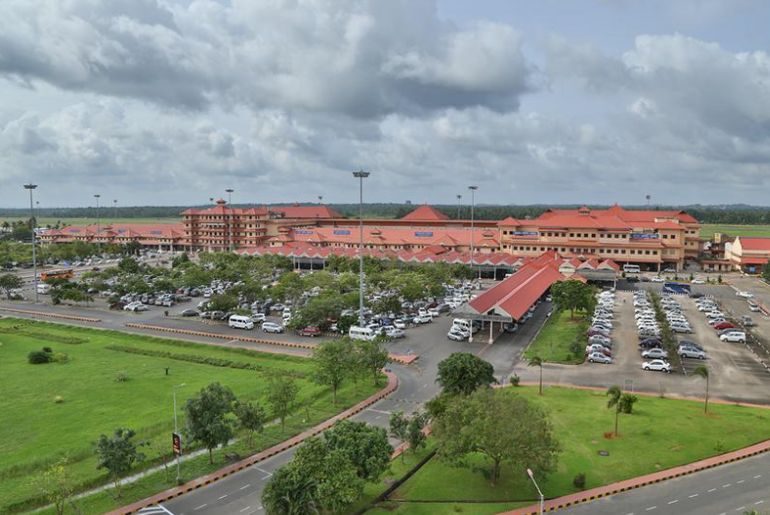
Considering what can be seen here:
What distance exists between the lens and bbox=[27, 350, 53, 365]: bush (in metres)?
45.5

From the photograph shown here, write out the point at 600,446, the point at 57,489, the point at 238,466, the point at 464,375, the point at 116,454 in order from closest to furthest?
the point at 57,489 → the point at 116,454 → the point at 238,466 → the point at 600,446 → the point at 464,375

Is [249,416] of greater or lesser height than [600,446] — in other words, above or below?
above

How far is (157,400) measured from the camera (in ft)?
120

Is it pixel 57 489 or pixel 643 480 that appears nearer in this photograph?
pixel 57 489

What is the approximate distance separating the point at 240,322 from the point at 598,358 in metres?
34.3

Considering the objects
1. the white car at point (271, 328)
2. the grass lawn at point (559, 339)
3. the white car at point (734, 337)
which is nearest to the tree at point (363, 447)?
the grass lawn at point (559, 339)

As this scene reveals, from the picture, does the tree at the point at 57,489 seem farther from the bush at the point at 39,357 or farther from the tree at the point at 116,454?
the bush at the point at 39,357

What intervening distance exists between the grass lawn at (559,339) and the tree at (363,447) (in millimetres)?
24828

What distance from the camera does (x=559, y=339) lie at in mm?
51344

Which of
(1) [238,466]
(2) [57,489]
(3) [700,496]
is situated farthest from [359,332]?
(3) [700,496]

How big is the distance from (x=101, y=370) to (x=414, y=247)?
7127cm

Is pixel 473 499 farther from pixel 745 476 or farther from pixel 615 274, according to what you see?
pixel 615 274

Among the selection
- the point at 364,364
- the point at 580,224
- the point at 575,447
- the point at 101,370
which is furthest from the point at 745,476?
the point at 580,224

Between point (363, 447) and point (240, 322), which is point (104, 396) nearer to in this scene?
point (240, 322)
